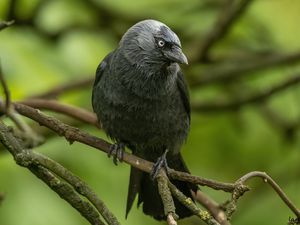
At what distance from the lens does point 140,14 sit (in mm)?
6352

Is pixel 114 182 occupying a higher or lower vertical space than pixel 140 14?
lower

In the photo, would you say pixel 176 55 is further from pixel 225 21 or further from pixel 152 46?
pixel 225 21

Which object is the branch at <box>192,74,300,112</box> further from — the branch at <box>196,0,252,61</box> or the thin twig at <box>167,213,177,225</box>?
the thin twig at <box>167,213,177,225</box>

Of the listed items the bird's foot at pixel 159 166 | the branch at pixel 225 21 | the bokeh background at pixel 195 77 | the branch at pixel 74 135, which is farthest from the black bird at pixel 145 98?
the branch at pixel 225 21

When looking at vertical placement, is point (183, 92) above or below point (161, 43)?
below

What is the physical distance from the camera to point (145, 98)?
4270 millimetres

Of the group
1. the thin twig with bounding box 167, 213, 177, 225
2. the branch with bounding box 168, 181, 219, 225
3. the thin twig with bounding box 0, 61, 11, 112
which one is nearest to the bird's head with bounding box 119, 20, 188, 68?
the thin twig with bounding box 0, 61, 11, 112

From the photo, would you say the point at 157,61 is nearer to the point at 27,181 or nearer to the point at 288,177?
the point at 27,181

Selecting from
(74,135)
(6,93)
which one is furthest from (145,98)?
(6,93)

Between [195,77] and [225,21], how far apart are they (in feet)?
2.10

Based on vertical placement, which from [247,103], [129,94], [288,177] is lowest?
[288,177]

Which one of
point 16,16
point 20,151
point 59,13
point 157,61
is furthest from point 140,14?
point 20,151

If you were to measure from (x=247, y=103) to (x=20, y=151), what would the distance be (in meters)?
3.00

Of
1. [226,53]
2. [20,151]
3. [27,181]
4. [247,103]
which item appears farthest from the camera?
[226,53]
